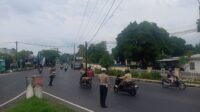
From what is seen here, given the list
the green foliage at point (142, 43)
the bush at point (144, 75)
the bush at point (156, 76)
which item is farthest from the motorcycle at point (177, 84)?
the green foliage at point (142, 43)

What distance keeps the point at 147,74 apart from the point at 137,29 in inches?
1243

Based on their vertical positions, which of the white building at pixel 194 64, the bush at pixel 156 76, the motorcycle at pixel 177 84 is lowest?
the motorcycle at pixel 177 84

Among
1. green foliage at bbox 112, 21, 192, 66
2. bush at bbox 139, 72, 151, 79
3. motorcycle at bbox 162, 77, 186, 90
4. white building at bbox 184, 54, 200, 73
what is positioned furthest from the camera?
green foliage at bbox 112, 21, 192, 66

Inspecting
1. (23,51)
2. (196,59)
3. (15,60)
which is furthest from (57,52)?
(196,59)

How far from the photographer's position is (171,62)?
234 feet

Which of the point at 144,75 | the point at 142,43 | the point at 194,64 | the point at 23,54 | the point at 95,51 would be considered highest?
the point at 23,54

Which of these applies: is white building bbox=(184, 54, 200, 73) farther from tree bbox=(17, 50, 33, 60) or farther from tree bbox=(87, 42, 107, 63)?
tree bbox=(17, 50, 33, 60)

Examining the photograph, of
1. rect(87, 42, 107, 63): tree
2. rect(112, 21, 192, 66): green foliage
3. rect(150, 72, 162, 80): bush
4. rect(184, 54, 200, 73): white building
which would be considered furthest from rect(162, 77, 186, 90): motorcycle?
rect(87, 42, 107, 63): tree

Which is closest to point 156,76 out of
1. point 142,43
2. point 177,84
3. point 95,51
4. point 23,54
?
point 177,84

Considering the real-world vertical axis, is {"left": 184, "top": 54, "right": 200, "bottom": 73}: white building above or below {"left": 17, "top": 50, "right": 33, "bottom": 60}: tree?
below

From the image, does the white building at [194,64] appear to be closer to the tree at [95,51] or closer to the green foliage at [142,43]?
the green foliage at [142,43]

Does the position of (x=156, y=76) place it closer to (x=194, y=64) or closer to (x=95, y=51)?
(x=194, y=64)

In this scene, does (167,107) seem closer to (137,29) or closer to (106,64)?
(106,64)

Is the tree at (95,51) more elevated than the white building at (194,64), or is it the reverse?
the tree at (95,51)
